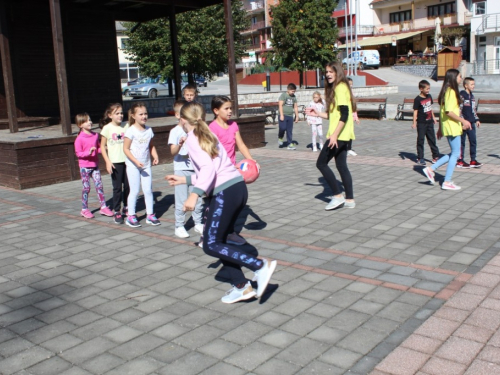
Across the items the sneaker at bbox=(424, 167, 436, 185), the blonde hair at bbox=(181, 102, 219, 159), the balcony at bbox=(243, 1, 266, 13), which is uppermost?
the balcony at bbox=(243, 1, 266, 13)

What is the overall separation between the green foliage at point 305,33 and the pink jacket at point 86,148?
108 feet

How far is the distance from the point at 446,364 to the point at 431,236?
3053 millimetres

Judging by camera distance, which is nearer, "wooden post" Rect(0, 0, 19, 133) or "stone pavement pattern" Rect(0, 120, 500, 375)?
"stone pavement pattern" Rect(0, 120, 500, 375)

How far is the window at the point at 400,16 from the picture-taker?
63469mm

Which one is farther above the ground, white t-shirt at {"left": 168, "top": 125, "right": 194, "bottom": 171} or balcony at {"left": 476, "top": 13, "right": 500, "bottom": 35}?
balcony at {"left": 476, "top": 13, "right": 500, "bottom": 35}

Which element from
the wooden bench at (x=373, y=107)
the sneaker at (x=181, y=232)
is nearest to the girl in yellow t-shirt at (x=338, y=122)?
the sneaker at (x=181, y=232)

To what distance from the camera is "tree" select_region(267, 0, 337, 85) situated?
3944cm

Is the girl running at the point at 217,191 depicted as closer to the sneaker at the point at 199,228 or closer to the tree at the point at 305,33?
the sneaker at the point at 199,228

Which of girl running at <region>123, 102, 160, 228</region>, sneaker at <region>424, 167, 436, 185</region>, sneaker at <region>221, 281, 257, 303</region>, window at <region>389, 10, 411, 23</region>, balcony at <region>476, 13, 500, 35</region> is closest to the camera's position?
sneaker at <region>221, 281, 257, 303</region>

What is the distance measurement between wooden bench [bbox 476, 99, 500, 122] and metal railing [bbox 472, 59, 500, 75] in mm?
23985

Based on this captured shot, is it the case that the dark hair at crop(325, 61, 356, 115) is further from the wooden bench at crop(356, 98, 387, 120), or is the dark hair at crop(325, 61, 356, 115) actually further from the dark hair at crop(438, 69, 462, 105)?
the wooden bench at crop(356, 98, 387, 120)

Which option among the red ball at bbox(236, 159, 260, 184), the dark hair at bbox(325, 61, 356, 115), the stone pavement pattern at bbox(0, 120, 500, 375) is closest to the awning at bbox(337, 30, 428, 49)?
the stone pavement pattern at bbox(0, 120, 500, 375)

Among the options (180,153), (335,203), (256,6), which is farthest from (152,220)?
(256,6)

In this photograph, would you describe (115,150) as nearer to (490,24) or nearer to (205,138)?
(205,138)
